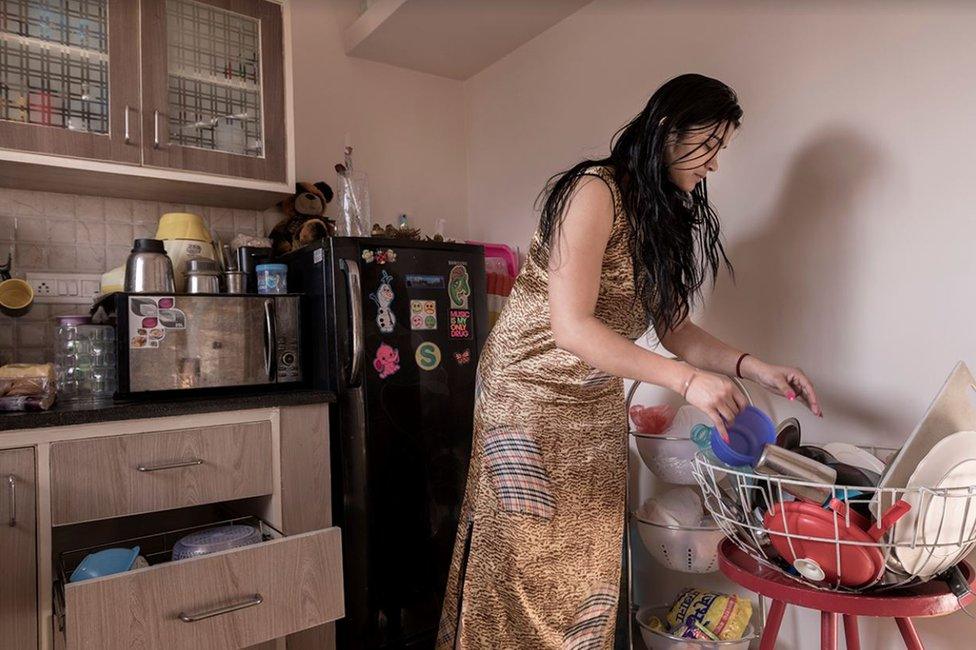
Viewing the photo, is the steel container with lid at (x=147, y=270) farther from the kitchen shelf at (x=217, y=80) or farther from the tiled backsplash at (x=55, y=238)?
the kitchen shelf at (x=217, y=80)

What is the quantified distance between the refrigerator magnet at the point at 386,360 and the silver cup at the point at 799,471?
1184mm

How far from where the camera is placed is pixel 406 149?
2.78 m

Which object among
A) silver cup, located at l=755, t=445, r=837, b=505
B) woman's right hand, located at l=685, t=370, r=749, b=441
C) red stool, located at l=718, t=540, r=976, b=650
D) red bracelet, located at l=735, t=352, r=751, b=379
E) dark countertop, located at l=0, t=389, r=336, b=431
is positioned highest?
red bracelet, located at l=735, t=352, r=751, b=379

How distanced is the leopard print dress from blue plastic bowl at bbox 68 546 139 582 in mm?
685

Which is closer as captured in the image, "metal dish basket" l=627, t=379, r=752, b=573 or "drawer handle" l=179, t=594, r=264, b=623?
"drawer handle" l=179, t=594, r=264, b=623

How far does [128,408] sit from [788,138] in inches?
68.6

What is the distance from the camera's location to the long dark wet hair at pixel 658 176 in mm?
1224

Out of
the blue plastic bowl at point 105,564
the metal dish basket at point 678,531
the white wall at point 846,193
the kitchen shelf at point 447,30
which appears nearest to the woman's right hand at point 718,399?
the metal dish basket at point 678,531

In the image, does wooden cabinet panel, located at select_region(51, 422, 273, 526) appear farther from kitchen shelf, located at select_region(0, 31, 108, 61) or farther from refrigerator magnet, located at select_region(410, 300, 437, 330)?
kitchen shelf, located at select_region(0, 31, 108, 61)

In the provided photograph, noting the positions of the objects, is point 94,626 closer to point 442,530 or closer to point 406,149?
point 442,530

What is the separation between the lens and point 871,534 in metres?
0.85

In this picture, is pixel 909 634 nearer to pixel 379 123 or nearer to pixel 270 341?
→ pixel 270 341

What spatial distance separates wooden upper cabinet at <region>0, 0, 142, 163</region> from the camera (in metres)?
1.65

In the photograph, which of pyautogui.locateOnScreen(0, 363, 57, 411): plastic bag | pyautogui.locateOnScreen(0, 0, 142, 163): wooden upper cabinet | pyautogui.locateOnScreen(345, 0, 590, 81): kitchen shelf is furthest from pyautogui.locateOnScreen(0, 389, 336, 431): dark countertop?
pyautogui.locateOnScreen(345, 0, 590, 81): kitchen shelf
